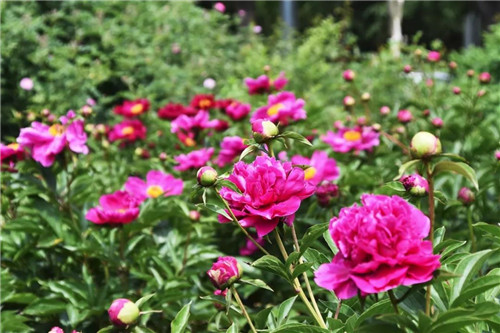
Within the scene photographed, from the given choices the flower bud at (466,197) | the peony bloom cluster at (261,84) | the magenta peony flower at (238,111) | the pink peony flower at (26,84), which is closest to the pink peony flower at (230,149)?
the magenta peony flower at (238,111)

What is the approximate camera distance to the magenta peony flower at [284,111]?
2004 mm

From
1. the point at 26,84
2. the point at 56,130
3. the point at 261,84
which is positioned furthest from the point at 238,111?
the point at 26,84

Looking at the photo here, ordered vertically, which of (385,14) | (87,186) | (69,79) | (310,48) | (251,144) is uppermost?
(251,144)

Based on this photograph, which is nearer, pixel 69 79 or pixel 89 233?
pixel 89 233

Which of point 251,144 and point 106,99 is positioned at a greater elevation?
point 251,144

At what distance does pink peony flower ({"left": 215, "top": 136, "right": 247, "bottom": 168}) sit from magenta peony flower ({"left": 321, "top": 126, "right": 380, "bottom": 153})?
1.09 ft

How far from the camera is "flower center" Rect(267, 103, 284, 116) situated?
202 centimetres

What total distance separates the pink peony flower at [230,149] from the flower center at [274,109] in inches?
5.5

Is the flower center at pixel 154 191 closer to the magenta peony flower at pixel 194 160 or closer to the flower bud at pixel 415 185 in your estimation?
the magenta peony flower at pixel 194 160

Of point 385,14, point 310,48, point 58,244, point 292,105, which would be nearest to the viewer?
point 58,244

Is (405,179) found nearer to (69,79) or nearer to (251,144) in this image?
(251,144)

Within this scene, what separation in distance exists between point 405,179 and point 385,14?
16703 mm

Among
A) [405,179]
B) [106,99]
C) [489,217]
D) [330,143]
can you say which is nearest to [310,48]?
[106,99]

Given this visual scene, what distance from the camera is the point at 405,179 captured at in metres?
1.11
